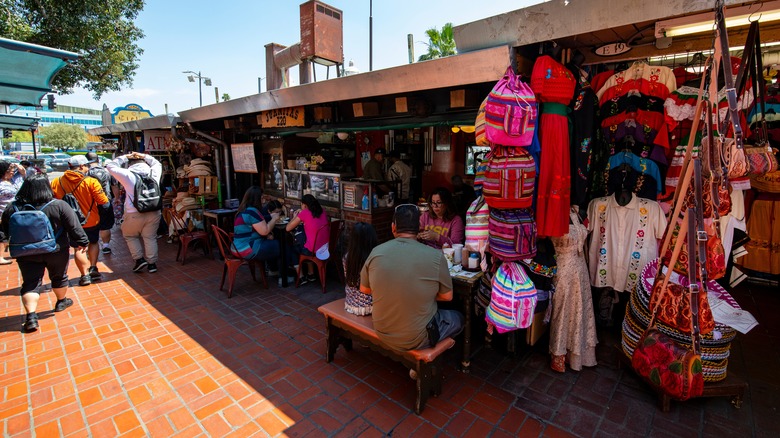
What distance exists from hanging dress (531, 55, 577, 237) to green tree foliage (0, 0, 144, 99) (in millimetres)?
12643

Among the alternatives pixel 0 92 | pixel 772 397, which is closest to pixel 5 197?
pixel 0 92

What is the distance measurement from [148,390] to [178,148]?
8.14 metres

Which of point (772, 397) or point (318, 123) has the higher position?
point (318, 123)

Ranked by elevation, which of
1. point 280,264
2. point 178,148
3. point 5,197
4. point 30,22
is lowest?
point 280,264

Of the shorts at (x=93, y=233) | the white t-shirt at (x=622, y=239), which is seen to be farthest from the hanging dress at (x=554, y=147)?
Result: the shorts at (x=93, y=233)

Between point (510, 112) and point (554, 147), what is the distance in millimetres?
588

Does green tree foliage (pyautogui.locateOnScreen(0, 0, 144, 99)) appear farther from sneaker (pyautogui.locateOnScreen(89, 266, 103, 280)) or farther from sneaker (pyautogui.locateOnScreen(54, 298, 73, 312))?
sneaker (pyautogui.locateOnScreen(54, 298, 73, 312))

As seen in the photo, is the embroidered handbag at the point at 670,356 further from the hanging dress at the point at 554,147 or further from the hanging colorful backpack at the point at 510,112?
the hanging colorful backpack at the point at 510,112

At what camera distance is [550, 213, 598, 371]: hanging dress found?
326cm

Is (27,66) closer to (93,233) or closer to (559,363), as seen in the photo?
(93,233)

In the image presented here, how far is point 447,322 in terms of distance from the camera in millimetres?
3021

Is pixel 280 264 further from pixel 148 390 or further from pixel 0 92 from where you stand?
pixel 0 92

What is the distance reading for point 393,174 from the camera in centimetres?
826

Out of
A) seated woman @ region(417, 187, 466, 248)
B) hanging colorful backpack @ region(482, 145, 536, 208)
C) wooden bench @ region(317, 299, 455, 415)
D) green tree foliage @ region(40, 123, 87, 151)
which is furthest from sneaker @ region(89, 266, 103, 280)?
green tree foliage @ region(40, 123, 87, 151)
